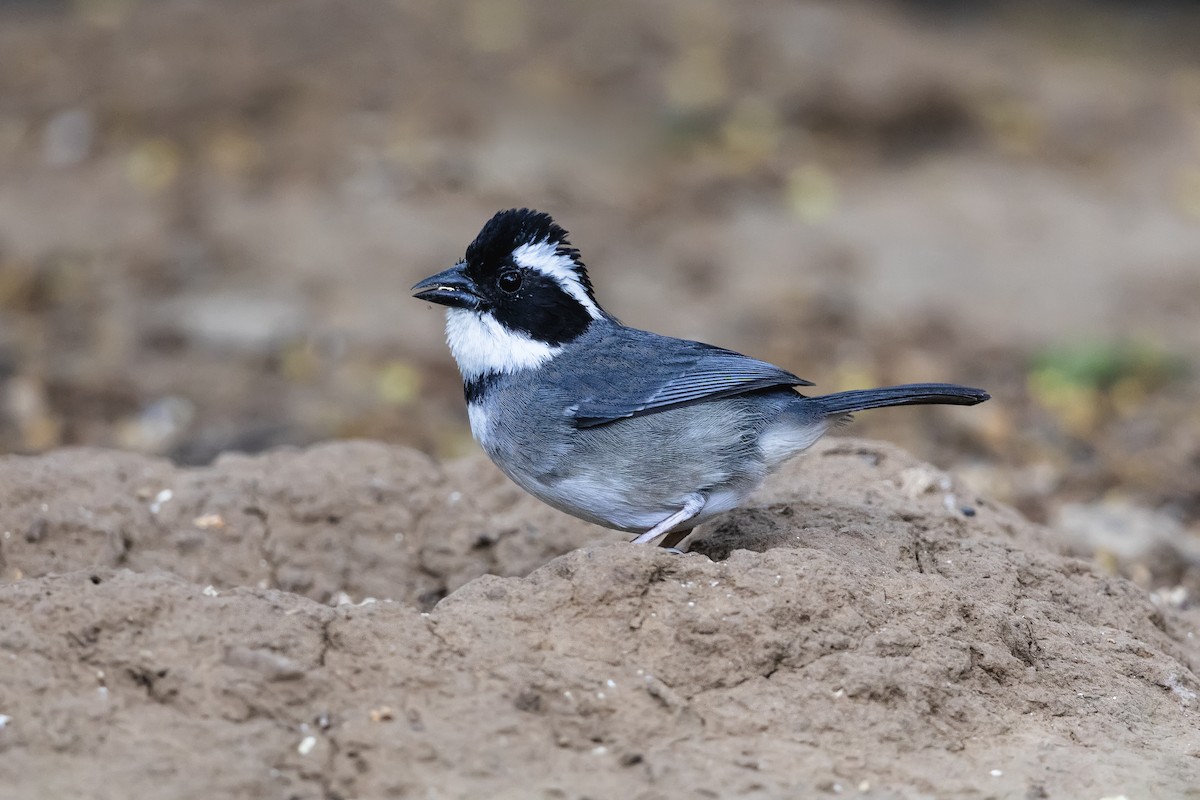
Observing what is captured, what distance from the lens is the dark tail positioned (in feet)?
17.5

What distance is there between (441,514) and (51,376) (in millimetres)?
4931

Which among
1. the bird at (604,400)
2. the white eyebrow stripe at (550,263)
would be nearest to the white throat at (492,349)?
the bird at (604,400)

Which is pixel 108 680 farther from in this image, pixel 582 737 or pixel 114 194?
pixel 114 194

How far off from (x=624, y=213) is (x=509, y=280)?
7364mm

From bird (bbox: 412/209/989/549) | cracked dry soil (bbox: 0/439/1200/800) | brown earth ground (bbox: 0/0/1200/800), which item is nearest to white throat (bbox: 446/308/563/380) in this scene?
bird (bbox: 412/209/989/549)

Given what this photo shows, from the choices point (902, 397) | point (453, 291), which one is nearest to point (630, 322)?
point (453, 291)

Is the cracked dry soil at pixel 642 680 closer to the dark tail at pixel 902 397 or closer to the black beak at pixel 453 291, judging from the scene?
the dark tail at pixel 902 397

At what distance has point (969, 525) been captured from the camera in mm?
5703

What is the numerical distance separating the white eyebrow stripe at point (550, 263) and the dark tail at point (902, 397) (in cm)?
110

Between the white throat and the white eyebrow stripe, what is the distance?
255 millimetres

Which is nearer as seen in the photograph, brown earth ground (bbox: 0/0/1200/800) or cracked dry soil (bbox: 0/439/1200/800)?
cracked dry soil (bbox: 0/439/1200/800)

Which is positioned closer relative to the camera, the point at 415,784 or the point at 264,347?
the point at 415,784

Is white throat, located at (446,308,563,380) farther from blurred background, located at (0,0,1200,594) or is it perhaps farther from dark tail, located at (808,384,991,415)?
blurred background, located at (0,0,1200,594)

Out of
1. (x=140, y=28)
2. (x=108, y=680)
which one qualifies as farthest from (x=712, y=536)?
(x=140, y=28)
